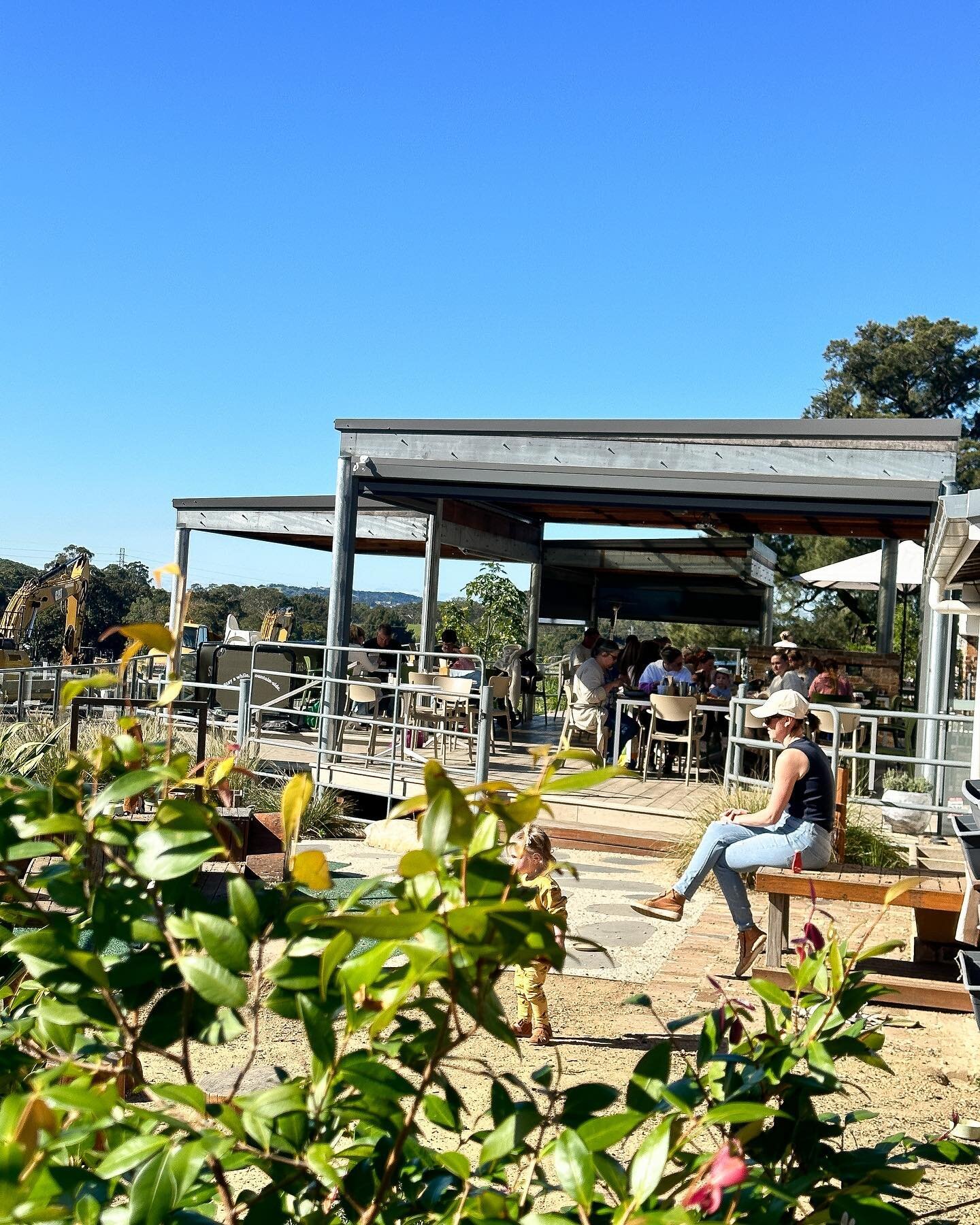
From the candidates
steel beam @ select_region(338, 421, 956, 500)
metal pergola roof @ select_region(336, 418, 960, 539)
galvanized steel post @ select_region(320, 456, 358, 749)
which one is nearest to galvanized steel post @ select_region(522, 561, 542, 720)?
metal pergola roof @ select_region(336, 418, 960, 539)

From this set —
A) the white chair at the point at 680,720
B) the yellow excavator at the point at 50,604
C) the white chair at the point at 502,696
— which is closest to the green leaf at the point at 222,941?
the white chair at the point at 680,720

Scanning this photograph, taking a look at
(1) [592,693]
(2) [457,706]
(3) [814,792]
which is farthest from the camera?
(2) [457,706]

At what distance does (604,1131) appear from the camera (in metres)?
1.07

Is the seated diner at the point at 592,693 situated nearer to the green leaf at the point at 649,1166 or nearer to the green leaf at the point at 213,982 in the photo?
the green leaf at the point at 649,1166

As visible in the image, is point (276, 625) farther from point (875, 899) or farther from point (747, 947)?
point (875, 899)

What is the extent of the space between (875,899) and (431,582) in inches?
373

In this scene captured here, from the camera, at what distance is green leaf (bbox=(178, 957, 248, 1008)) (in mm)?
974

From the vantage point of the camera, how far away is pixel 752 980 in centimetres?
141

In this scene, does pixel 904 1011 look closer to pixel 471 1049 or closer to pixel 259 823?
pixel 471 1049

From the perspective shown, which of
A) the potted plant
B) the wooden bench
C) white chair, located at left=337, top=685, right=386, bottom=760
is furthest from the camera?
white chair, located at left=337, top=685, right=386, bottom=760

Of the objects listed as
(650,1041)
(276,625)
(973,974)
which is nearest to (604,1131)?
(973,974)

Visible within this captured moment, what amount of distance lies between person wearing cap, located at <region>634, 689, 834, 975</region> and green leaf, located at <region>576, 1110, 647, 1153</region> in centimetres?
501

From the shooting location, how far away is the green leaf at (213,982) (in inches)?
38.4

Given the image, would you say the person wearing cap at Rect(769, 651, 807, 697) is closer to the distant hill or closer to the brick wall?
the brick wall
